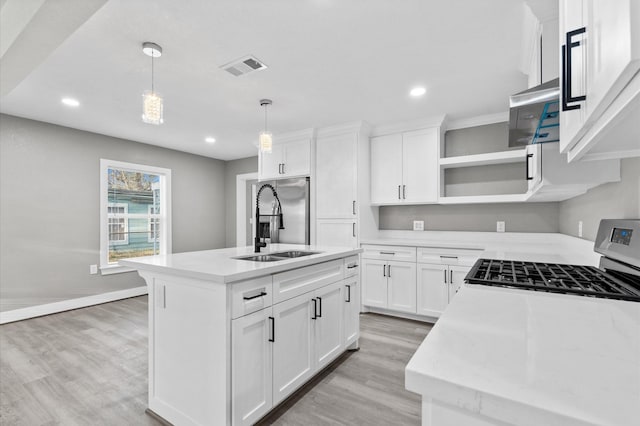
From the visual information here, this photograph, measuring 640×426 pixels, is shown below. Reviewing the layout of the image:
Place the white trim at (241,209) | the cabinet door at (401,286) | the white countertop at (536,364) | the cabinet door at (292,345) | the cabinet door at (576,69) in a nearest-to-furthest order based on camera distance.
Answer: the white countertop at (536,364), the cabinet door at (576,69), the cabinet door at (292,345), the cabinet door at (401,286), the white trim at (241,209)

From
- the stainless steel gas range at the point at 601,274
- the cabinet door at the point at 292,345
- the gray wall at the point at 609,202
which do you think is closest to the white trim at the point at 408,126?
the gray wall at the point at 609,202

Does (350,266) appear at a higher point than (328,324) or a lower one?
higher

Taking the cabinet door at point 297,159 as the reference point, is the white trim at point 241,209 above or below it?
below

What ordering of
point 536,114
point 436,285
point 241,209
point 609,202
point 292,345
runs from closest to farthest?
point 536,114 < point 609,202 < point 292,345 < point 436,285 < point 241,209

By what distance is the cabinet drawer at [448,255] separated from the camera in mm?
3188

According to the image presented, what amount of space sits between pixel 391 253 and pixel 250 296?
7.78 feet

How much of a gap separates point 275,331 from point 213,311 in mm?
419

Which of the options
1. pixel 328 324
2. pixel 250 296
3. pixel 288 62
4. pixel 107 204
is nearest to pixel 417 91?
pixel 288 62

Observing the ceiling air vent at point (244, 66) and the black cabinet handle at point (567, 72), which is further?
the ceiling air vent at point (244, 66)

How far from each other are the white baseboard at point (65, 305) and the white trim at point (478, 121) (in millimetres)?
5152

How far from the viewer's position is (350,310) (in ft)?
8.54

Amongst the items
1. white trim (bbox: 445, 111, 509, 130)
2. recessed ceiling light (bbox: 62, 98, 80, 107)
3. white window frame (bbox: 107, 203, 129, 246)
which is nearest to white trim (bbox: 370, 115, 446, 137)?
white trim (bbox: 445, 111, 509, 130)

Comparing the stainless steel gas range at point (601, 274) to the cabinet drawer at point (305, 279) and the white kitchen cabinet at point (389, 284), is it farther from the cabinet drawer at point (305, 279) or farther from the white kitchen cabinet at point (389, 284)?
the white kitchen cabinet at point (389, 284)

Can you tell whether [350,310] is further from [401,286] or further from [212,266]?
[212,266]
